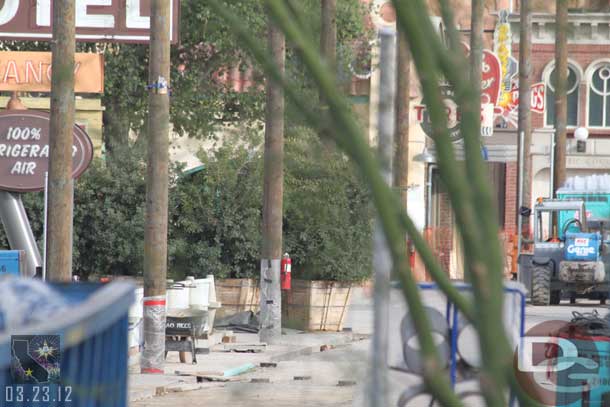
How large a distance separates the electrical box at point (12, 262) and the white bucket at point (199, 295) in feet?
13.5

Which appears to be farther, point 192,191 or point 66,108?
point 192,191

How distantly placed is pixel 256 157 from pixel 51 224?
9.16 meters

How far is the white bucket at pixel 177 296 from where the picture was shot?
20.4 meters

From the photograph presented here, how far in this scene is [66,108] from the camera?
14852 millimetres

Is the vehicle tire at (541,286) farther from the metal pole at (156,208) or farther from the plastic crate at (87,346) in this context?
the plastic crate at (87,346)

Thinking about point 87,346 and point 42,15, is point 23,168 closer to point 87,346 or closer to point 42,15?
point 42,15

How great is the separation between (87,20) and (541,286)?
1177 cm

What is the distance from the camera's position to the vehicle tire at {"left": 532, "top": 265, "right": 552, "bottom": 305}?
2967cm

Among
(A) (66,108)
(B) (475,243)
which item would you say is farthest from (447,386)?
(A) (66,108)

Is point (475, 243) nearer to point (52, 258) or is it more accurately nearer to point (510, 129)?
point (52, 258)

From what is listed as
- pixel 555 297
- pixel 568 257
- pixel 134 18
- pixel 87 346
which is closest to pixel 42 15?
pixel 134 18

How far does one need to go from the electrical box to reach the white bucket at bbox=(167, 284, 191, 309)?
3.40 meters

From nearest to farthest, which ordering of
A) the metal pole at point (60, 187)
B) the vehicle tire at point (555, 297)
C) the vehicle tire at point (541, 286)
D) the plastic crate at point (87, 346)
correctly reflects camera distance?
the plastic crate at point (87, 346), the metal pole at point (60, 187), the vehicle tire at point (541, 286), the vehicle tire at point (555, 297)

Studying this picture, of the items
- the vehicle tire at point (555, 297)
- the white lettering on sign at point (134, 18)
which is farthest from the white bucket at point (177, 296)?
the vehicle tire at point (555, 297)
